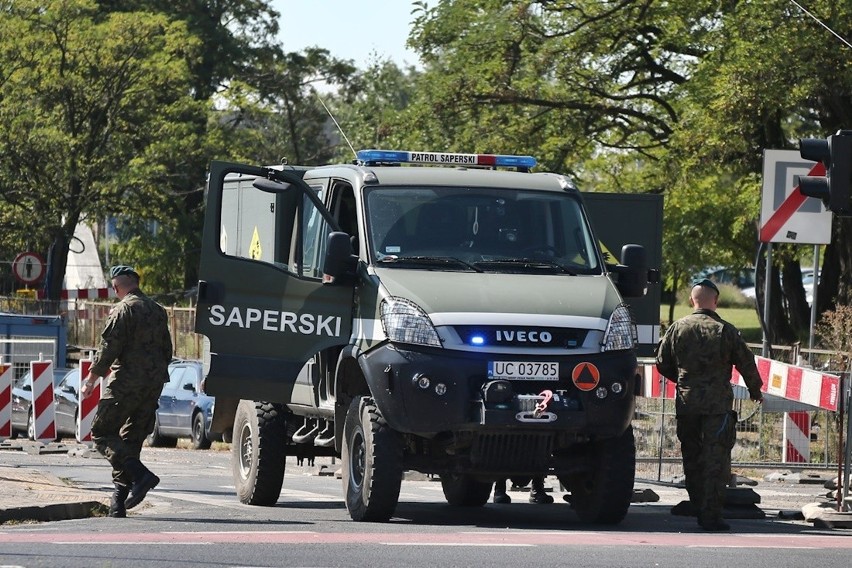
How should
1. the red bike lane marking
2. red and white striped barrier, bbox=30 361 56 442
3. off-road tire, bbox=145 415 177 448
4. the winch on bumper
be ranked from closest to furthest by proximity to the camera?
1. the red bike lane marking
2. the winch on bumper
3. red and white striped barrier, bbox=30 361 56 442
4. off-road tire, bbox=145 415 177 448

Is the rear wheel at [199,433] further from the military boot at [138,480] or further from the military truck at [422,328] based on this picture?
the military boot at [138,480]

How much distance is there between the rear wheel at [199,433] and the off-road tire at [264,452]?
37.4ft

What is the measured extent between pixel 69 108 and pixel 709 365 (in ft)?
126

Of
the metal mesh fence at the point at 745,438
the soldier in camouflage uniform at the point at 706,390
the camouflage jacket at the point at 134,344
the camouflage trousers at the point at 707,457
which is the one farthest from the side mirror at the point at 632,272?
the metal mesh fence at the point at 745,438

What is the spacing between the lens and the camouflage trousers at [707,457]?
1220 centimetres

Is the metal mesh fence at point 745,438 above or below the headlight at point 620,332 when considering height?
below

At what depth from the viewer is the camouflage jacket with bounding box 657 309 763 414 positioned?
1244 cm

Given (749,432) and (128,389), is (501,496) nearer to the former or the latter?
(128,389)

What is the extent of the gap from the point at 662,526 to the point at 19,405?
1851cm

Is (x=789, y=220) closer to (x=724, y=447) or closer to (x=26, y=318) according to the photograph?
(x=724, y=447)

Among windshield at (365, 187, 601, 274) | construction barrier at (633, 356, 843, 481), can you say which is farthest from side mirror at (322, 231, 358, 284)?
construction barrier at (633, 356, 843, 481)

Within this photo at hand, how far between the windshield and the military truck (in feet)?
0.04

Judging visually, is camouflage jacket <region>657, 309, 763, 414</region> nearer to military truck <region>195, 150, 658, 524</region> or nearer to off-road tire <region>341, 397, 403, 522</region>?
military truck <region>195, 150, 658, 524</region>

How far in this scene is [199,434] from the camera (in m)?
25.5
